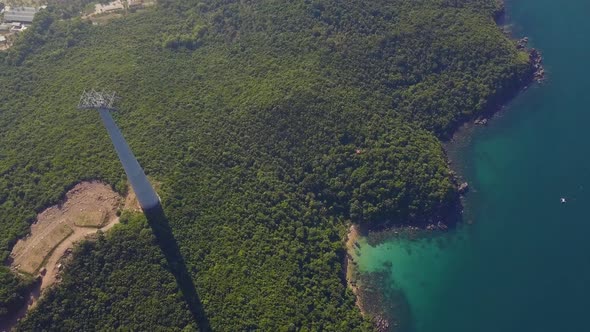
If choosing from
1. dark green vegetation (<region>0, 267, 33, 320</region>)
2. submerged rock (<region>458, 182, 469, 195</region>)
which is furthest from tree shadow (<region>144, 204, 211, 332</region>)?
submerged rock (<region>458, 182, 469, 195</region>)

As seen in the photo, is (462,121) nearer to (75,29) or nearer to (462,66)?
(462,66)

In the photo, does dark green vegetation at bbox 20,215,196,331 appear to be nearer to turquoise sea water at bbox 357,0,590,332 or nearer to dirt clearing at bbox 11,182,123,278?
dirt clearing at bbox 11,182,123,278

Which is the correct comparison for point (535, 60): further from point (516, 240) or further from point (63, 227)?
point (63, 227)

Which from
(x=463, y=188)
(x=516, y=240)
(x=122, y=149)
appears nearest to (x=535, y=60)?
(x=463, y=188)

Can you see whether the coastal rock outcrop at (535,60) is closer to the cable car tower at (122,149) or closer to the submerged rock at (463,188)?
the submerged rock at (463,188)

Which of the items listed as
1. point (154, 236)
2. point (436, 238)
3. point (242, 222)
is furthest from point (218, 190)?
point (436, 238)
